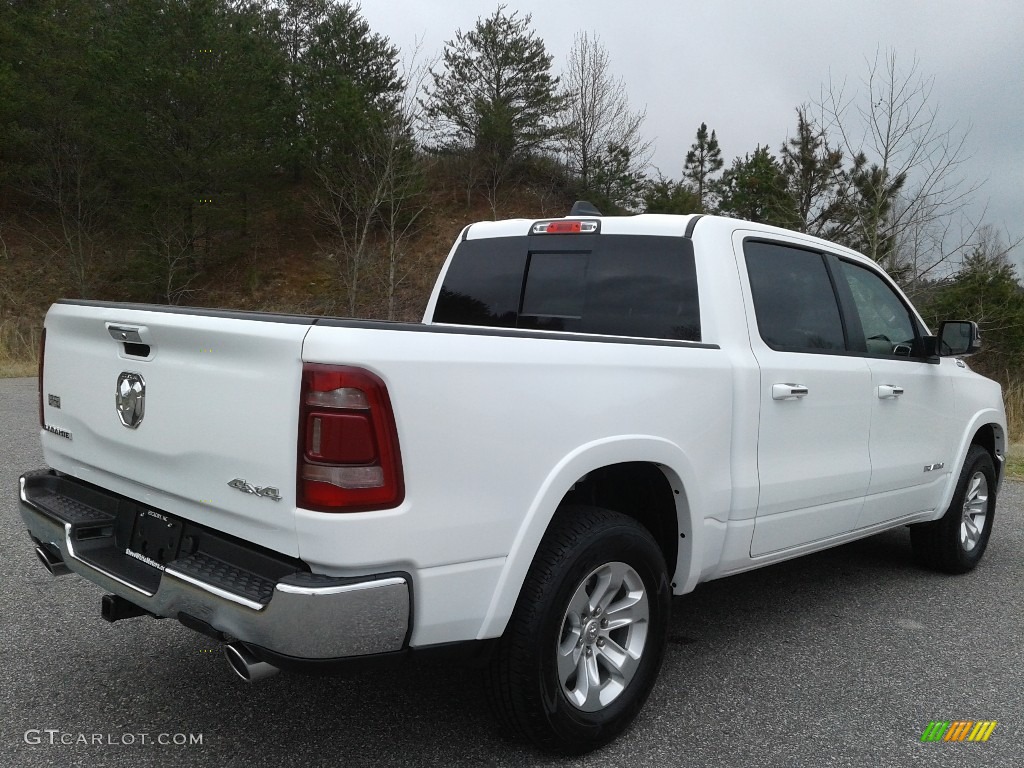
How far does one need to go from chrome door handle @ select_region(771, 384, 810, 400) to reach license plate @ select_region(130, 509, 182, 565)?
7.54 feet

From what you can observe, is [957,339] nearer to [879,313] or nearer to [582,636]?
[879,313]

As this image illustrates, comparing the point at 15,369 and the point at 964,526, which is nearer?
the point at 964,526

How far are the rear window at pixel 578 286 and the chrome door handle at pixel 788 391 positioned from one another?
Answer: 15.7 inches

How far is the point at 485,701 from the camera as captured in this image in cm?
308

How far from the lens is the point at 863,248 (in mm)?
15812

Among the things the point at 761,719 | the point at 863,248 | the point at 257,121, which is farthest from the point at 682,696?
the point at 257,121

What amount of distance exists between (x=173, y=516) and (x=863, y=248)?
1547 centimetres

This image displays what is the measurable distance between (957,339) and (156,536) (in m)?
4.26

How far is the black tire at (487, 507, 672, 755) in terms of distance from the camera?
102 inches

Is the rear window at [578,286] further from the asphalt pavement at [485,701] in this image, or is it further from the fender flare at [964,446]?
the fender flare at [964,446]

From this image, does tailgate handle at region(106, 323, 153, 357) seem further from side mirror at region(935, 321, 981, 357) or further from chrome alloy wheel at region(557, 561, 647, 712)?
side mirror at region(935, 321, 981, 357)

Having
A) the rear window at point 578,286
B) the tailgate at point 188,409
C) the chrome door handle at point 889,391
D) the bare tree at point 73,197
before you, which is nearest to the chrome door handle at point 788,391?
the rear window at point 578,286

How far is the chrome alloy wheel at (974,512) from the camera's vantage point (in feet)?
17.3

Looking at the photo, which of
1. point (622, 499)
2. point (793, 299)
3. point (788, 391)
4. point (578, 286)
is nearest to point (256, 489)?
point (622, 499)
